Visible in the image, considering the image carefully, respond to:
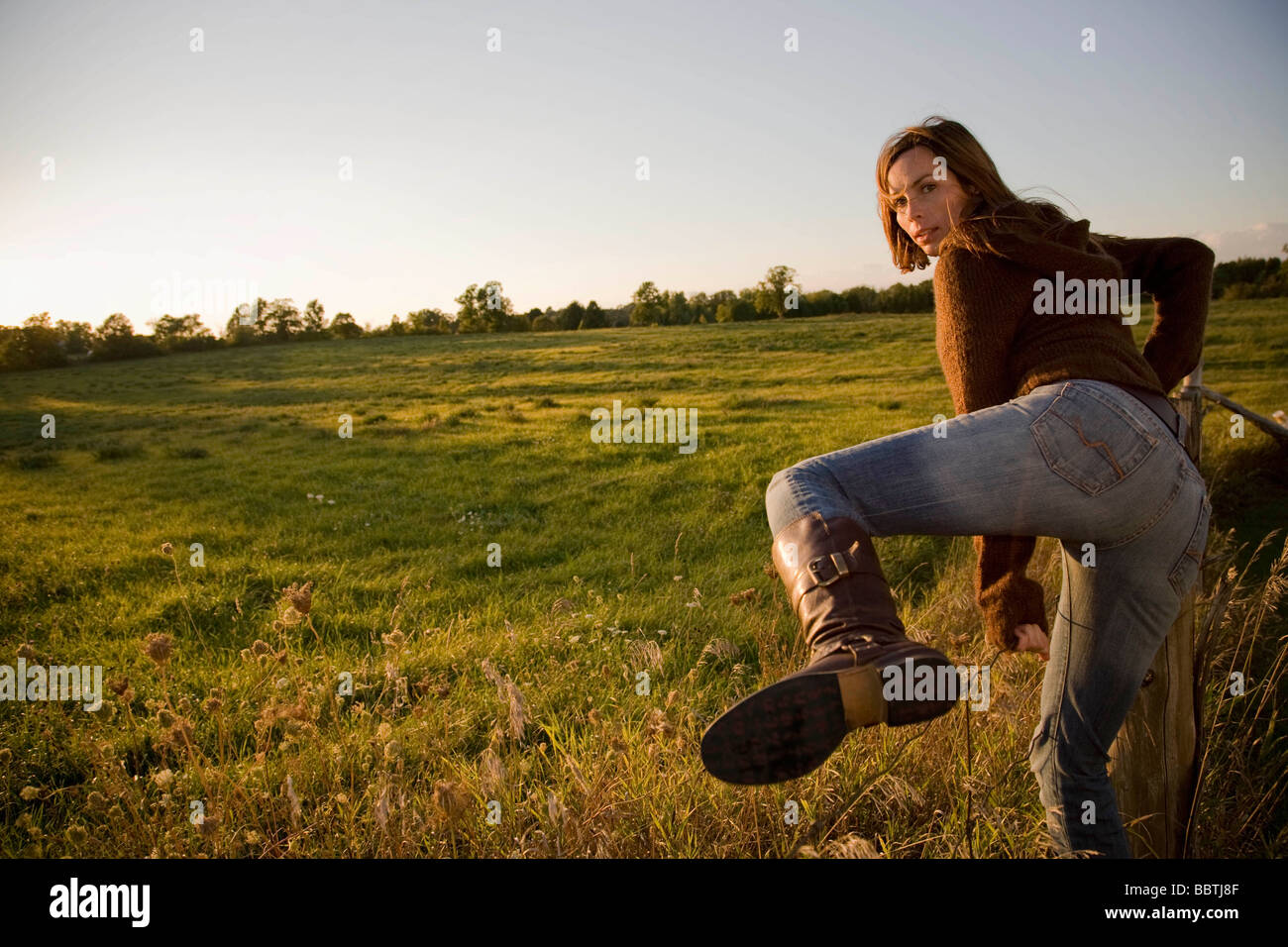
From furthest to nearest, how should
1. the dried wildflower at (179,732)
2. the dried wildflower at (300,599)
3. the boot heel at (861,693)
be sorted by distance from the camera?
the dried wildflower at (300,599) < the dried wildflower at (179,732) < the boot heel at (861,693)

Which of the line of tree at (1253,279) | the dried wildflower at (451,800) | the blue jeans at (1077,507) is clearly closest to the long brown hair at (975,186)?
the blue jeans at (1077,507)

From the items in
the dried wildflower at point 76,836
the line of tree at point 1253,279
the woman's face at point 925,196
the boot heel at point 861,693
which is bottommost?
the dried wildflower at point 76,836

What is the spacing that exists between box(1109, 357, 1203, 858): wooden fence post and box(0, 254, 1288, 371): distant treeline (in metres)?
40.2

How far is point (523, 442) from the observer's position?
14555mm

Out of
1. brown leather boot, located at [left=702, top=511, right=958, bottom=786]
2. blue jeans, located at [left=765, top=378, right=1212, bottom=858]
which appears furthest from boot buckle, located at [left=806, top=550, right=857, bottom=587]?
blue jeans, located at [left=765, top=378, right=1212, bottom=858]

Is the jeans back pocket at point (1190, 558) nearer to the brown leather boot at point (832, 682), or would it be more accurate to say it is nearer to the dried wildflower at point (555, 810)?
the brown leather boot at point (832, 682)

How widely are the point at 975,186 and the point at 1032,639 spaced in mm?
1638

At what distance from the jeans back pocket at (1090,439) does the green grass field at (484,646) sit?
1268 mm

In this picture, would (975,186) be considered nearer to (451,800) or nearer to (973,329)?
(973,329)

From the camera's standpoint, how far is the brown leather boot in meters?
1.66

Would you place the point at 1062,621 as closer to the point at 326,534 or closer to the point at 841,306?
the point at 326,534

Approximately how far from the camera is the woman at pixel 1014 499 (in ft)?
5.69

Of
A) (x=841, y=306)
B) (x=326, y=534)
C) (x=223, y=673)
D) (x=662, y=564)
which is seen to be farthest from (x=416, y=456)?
(x=841, y=306)

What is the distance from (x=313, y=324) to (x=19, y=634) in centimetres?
6587
